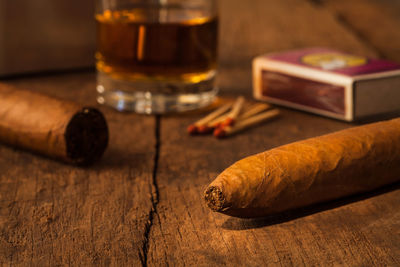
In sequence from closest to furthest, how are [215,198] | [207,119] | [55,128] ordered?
[215,198], [55,128], [207,119]

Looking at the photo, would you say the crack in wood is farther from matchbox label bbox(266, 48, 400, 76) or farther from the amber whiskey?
matchbox label bbox(266, 48, 400, 76)

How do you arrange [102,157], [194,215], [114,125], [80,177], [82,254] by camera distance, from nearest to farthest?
[82,254], [194,215], [80,177], [102,157], [114,125]

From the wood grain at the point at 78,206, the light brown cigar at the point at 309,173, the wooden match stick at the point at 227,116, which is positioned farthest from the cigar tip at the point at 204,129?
the light brown cigar at the point at 309,173

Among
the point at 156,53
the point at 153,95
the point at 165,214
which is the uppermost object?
the point at 156,53

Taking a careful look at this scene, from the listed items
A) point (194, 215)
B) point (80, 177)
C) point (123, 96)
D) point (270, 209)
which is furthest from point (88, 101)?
point (270, 209)

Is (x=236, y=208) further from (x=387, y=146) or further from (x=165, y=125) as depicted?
(x=165, y=125)

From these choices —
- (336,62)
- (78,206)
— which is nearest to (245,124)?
(336,62)

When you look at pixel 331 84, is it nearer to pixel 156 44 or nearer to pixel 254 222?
pixel 156 44
